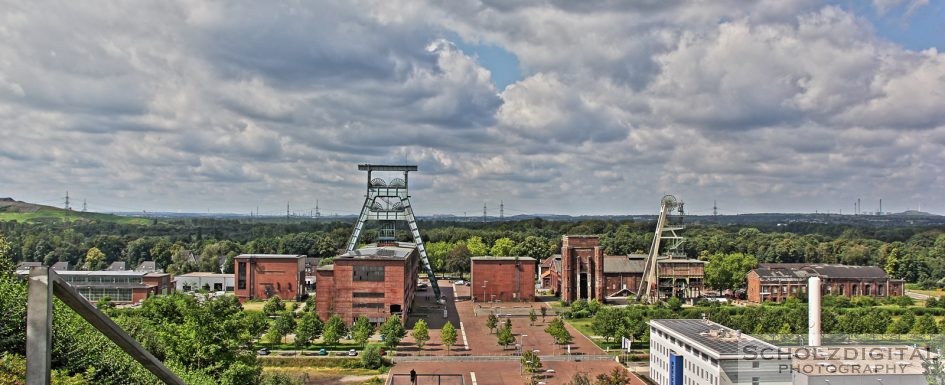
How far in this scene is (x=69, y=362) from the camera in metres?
18.0

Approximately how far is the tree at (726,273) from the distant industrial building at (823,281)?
1.34 metres

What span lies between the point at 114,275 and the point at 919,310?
77.0 m

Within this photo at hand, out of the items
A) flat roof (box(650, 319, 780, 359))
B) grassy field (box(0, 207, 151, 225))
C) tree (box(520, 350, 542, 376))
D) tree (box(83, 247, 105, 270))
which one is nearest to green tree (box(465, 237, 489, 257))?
tree (box(83, 247, 105, 270))

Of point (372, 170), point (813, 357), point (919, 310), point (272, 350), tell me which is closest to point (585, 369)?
point (813, 357)

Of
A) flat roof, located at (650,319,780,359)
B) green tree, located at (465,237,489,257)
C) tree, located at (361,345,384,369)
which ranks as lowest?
tree, located at (361,345,384,369)

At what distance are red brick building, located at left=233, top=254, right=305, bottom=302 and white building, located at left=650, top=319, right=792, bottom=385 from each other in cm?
4010

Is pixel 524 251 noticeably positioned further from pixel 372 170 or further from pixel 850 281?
pixel 850 281

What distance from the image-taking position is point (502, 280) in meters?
66.1

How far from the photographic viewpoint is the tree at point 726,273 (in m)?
70.9

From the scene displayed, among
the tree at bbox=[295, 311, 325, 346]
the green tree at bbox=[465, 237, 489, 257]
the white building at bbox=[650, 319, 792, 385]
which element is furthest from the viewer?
the green tree at bbox=[465, 237, 489, 257]

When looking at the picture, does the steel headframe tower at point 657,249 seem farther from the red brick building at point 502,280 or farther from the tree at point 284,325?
the tree at point 284,325

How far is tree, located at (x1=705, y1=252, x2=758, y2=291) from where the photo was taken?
7094 cm

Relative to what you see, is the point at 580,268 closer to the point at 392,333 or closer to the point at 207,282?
the point at 392,333

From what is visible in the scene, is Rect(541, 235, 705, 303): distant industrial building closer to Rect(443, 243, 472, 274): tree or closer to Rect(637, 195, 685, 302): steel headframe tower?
Rect(637, 195, 685, 302): steel headframe tower
